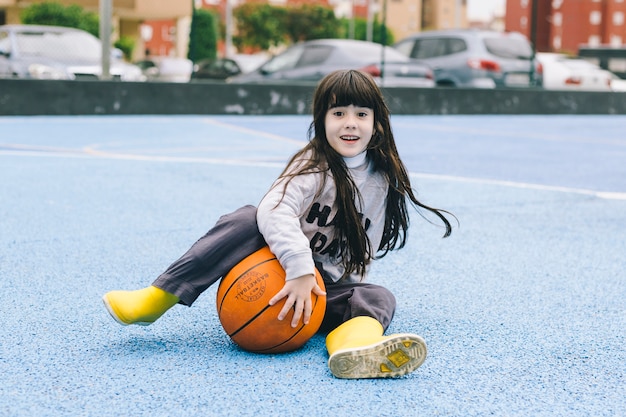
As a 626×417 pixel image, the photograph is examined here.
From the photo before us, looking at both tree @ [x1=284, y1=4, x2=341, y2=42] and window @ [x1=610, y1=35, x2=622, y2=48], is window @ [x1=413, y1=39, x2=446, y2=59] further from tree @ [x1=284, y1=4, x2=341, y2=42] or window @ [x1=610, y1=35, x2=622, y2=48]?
window @ [x1=610, y1=35, x2=622, y2=48]

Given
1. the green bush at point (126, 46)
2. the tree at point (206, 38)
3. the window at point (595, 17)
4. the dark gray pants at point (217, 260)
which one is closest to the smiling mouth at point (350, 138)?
the dark gray pants at point (217, 260)

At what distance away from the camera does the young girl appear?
289cm

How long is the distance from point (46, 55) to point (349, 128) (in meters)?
14.6

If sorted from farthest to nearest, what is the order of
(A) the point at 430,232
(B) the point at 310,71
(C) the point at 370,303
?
1. (B) the point at 310,71
2. (A) the point at 430,232
3. (C) the point at 370,303

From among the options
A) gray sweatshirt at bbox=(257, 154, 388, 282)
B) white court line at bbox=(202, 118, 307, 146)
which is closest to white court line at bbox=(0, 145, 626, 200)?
white court line at bbox=(202, 118, 307, 146)

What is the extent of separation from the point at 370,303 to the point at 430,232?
7.81ft

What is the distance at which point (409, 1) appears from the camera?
99.8 meters

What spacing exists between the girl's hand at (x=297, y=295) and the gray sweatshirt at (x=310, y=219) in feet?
0.09

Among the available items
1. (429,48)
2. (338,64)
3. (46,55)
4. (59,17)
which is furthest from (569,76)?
(59,17)

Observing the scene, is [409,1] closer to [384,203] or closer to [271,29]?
[271,29]

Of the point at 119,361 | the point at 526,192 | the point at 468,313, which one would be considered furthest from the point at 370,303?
the point at 526,192

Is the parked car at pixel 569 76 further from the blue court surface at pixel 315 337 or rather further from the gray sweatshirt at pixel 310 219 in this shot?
the gray sweatshirt at pixel 310 219

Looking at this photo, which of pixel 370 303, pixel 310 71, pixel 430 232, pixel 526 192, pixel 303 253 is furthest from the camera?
pixel 310 71

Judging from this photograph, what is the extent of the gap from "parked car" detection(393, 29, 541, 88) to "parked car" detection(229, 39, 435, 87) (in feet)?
3.85
